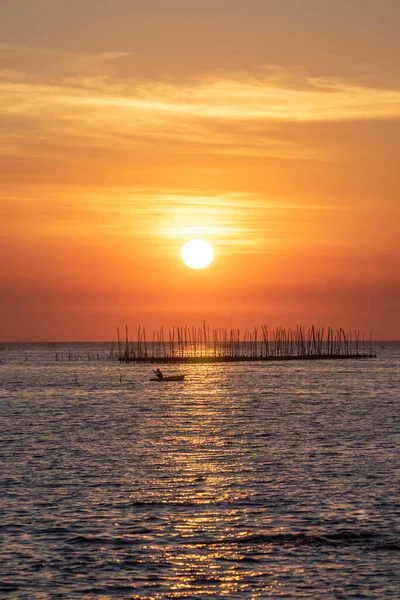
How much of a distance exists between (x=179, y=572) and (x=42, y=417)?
57853 millimetres

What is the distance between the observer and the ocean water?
2819cm

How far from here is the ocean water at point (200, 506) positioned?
2819 cm

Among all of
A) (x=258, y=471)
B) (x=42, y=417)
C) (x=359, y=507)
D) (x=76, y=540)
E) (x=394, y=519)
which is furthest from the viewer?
(x=42, y=417)

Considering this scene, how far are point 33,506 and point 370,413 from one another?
175ft

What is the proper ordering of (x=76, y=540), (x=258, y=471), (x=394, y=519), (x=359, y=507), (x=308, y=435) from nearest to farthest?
(x=76, y=540) < (x=394, y=519) < (x=359, y=507) < (x=258, y=471) < (x=308, y=435)

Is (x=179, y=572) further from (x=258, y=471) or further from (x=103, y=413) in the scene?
(x=103, y=413)

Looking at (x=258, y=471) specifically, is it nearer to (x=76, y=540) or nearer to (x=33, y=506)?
(x=33, y=506)

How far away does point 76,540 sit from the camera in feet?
108

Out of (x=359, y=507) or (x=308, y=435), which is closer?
(x=359, y=507)

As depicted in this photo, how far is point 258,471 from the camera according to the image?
4903 centimetres

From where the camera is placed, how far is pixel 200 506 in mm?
39000

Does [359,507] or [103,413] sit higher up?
[103,413]

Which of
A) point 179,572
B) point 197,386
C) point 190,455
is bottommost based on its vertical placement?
point 179,572

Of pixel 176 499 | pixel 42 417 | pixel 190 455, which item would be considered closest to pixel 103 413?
pixel 42 417
